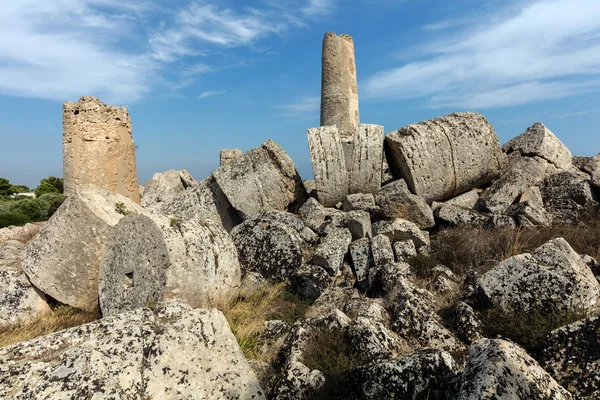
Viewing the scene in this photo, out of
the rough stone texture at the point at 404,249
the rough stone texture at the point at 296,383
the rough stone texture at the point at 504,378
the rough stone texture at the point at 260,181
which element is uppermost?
the rough stone texture at the point at 260,181

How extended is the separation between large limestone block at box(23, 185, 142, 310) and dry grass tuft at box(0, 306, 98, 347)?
→ 0.38 ft

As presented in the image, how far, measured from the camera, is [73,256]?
16.3 feet

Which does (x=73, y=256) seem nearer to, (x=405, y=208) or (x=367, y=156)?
(x=405, y=208)

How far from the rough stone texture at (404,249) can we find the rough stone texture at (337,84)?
404 inches

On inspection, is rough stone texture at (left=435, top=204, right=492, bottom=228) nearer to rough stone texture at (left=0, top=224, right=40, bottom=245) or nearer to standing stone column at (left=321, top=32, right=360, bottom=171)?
rough stone texture at (left=0, top=224, right=40, bottom=245)

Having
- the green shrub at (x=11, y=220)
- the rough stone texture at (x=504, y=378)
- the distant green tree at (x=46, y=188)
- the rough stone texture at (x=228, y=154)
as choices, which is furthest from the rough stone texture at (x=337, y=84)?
the distant green tree at (x=46, y=188)

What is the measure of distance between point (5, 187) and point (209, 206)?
3217 centimetres

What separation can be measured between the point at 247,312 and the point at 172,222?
1.30 metres

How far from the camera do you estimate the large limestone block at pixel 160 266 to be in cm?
421

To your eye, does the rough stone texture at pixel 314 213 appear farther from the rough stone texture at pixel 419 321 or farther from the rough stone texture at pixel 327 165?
the rough stone texture at pixel 419 321

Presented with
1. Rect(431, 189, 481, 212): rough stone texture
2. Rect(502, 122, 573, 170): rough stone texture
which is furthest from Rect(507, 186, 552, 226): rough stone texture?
Rect(502, 122, 573, 170): rough stone texture

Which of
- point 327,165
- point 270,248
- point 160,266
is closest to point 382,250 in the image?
point 270,248

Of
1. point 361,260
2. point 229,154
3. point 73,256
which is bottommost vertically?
point 361,260

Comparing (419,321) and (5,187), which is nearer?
(419,321)
